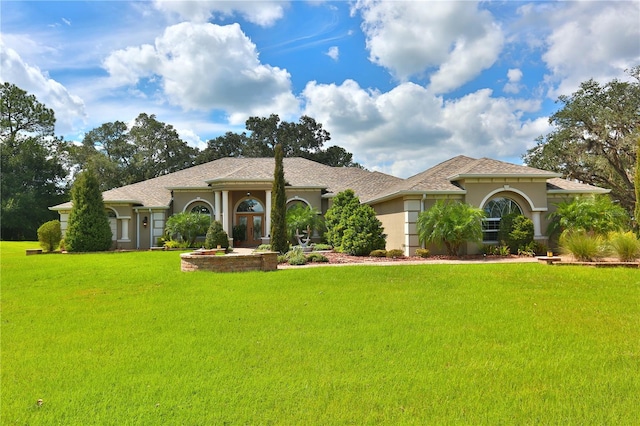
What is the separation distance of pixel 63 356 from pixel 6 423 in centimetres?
155

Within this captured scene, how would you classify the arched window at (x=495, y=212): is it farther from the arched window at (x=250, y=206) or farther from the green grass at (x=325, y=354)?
the arched window at (x=250, y=206)

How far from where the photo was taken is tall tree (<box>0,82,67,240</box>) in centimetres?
3650

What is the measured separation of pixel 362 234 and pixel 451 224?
3608 mm

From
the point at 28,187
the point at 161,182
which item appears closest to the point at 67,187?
the point at 28,187

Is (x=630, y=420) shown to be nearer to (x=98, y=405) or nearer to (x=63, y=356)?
(x=98, y=405)

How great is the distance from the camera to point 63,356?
503 centimetres

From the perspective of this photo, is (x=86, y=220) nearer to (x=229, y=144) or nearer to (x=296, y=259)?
(x=296, y=259)

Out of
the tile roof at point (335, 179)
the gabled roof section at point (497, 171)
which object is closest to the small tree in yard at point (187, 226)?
the tile roof at point (335, 179)

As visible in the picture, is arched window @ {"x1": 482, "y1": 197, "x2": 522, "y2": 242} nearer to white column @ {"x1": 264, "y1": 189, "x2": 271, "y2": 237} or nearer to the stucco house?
the stucco house

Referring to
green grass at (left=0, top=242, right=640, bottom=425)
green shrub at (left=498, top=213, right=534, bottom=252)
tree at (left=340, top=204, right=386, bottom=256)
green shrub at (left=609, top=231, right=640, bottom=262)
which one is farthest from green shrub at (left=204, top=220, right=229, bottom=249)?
green shrub at (left=609, top=231, right=640, bottom=262)

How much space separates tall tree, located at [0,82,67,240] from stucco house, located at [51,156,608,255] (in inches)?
663

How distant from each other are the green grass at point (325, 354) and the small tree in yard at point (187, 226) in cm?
1276

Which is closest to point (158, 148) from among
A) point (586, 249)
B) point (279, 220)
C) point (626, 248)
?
point (279, 220)

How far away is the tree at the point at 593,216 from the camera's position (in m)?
15.6
